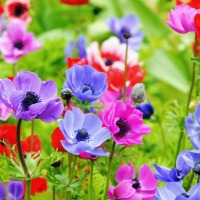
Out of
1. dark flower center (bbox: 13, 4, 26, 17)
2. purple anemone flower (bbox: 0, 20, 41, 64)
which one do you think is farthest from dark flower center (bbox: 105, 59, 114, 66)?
dark flower center (bbox: 13, 4, 26, 17)

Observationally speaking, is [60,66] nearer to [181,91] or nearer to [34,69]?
[34,69]

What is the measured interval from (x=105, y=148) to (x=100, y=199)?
135mm

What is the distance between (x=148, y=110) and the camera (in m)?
1.33

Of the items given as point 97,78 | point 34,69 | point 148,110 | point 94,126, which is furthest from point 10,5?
point 94,126

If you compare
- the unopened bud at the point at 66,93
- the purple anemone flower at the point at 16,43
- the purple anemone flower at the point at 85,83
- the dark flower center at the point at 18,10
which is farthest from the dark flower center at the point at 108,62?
the dark flower center at the point at 18,10

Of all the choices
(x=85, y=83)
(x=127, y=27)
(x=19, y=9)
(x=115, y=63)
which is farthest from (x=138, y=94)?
(x=19, y=9)

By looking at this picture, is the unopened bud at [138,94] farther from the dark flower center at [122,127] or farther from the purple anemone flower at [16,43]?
the purple anemone flower at [16,43]

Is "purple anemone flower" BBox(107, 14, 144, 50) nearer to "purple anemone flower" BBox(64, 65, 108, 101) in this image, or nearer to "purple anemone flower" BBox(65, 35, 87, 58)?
"purple anemone flower" BBox(65, 35, 87, 58)

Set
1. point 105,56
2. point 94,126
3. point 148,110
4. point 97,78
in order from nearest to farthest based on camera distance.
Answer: point 94,126, point 97,78, point 148,110, point 105,56

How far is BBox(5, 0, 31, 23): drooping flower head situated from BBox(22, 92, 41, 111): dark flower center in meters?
1.06

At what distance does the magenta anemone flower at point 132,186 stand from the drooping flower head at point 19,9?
36.6 inches

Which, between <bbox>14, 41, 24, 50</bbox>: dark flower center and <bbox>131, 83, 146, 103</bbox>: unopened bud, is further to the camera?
<bbox>14, 41, 24, 50</bbox>: dark flower center

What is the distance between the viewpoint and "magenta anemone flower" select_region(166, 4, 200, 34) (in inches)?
40.6

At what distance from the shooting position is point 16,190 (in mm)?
1122
